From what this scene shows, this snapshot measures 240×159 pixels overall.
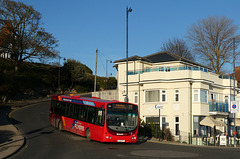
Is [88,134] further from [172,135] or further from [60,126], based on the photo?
[172,135]

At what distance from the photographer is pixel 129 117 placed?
1984 cm

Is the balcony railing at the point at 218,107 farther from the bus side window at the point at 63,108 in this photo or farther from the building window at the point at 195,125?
the bus side window at the point at 63,108

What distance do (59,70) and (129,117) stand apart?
4314 centimetres

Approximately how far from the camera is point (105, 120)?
1886 cm

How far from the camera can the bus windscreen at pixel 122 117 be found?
19.1 m

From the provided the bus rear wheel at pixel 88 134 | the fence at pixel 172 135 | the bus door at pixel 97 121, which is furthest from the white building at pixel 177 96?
the bus door at pixel 97 121

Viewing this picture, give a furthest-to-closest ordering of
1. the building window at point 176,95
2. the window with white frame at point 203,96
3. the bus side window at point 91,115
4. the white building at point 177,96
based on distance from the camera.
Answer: the building window at point 176,95, the window with white frame at point 203,96, the white building at point 177,96, the bus side window at point 91,115

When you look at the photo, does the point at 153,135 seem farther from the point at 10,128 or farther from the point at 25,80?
the point at 25,80

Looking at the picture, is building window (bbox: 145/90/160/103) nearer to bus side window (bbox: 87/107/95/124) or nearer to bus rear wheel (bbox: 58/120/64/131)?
bus rear wheel (bbox: 58/120/64/131)

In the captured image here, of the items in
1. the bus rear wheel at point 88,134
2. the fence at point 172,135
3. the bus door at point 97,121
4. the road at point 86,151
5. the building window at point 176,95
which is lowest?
the fence at point 172,135

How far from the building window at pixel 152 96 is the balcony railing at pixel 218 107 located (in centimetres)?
602

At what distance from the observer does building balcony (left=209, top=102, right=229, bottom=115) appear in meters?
32.8

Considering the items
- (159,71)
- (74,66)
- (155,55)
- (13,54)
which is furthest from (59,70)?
(159,71)

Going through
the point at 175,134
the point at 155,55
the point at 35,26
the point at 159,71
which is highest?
the point at 35,26
